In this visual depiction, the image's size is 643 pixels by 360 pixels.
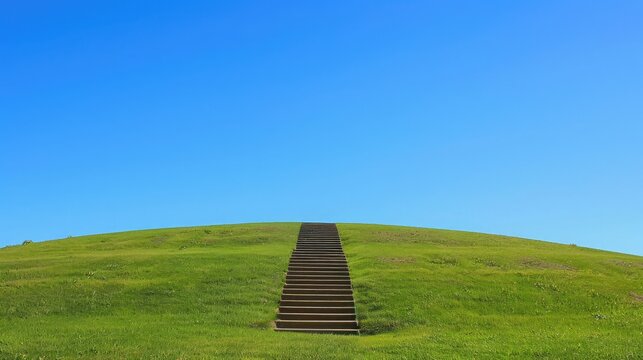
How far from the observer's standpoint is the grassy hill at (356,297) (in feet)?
50.3

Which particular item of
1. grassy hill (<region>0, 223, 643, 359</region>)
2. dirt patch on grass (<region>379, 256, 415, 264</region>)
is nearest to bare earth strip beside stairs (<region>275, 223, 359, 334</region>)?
grassy hill (<region>0, 223, 643, 359</region>)

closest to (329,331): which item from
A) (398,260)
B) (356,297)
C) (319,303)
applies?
(319,303)

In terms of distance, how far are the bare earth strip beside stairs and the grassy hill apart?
1.86 feet

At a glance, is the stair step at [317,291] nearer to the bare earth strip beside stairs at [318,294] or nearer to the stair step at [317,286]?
the bare earth strip beside stairs at [318,294]

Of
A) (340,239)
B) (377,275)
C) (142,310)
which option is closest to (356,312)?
(377,275)

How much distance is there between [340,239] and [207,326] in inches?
819

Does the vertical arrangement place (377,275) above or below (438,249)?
below

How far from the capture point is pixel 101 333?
1673 cm

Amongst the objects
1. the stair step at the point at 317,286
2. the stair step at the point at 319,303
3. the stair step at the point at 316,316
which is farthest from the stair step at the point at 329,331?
the stair step at the point at 317,286

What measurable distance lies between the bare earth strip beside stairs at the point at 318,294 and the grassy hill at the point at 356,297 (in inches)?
22.3

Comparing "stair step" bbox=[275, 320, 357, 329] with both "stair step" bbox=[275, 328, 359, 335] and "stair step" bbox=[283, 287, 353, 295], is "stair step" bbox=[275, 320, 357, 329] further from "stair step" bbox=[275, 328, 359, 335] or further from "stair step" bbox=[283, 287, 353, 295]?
"stair step" bbox=[283, 287, 353, 295]

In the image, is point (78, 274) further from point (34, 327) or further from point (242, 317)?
point (242, 317)

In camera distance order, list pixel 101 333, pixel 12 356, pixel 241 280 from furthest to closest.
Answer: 1. pixel 241 280
2. pixel 101 333
3. pixel 12 356

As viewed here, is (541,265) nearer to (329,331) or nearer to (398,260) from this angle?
(398,260)
